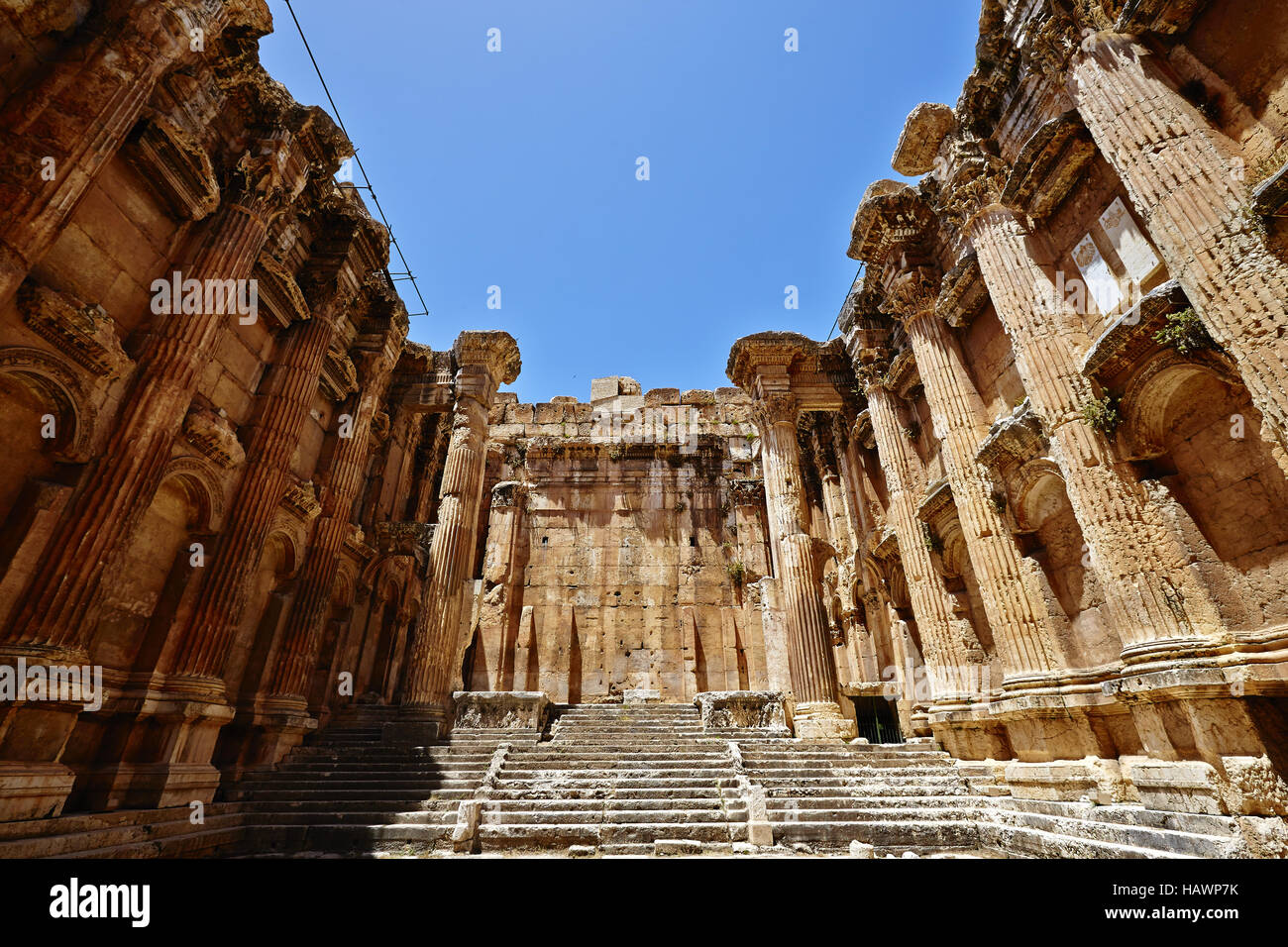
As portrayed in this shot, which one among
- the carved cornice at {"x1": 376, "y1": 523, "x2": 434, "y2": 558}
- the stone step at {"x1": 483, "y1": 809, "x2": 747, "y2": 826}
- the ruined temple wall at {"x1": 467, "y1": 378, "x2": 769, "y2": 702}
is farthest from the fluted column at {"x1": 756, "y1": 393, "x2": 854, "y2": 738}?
the carved cornice at {"x1": 376, "y1": 523, "x2": 434, "y2": 558}

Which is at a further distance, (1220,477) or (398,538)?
(398,538)

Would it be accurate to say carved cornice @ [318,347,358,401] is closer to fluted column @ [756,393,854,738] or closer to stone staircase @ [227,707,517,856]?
stone staircase @ [227,707,517,856]

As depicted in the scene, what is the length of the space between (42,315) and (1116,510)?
13.4 meters

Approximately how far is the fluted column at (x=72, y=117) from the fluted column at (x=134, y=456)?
1887 millimetres

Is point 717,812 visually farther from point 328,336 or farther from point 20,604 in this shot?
point 328,336

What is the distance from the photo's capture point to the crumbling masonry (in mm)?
6090

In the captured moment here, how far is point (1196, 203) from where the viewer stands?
6602mm

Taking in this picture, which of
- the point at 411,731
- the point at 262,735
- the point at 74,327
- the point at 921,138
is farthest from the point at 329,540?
the point at 921,138

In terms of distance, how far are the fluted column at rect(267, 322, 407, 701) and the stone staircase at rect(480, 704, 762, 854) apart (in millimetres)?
4694

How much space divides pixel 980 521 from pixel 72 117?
14.1 m

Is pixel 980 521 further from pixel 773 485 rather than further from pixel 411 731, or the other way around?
pixel 411 731

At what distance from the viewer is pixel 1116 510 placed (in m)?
7.32

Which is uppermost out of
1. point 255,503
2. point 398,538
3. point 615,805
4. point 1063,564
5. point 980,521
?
point 398,538
